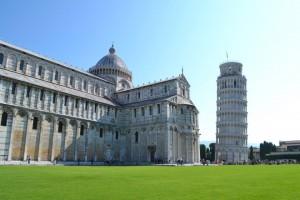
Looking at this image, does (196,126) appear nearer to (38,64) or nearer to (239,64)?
(38,64)

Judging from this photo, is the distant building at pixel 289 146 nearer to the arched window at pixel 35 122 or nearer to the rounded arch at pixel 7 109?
the arched window at pixel 35 122

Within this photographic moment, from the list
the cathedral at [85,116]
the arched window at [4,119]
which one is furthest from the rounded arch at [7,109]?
the arched window at [4,119]

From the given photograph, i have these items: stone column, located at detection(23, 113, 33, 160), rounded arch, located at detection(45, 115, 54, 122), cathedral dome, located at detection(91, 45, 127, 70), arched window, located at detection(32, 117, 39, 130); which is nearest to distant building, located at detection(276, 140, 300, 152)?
cathedral dome, located at detection(91, 45, 127, 70)

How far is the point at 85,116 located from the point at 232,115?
51931 millimetres

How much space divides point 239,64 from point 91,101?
2273 inches

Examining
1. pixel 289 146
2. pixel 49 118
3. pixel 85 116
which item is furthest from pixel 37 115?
pixel 289 146

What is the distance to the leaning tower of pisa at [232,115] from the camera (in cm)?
8256

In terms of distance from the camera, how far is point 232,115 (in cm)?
8519

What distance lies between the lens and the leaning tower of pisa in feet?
271

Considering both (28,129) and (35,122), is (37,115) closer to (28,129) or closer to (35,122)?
(35,122)

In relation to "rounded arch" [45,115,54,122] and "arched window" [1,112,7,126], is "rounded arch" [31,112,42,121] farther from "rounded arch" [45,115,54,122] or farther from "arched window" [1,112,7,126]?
"arched window" [1,112,7,126]

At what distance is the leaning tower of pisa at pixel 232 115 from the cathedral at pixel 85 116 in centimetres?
3059

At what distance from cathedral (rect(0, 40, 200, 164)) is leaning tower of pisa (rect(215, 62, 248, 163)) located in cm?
3059

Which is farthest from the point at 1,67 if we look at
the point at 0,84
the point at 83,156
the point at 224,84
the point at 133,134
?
the point at 224,84
